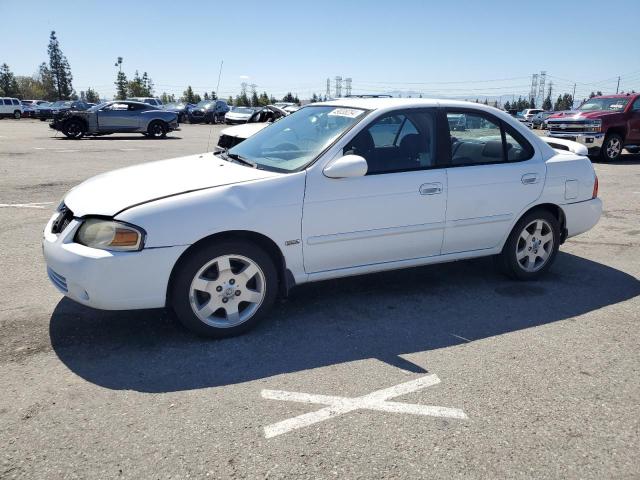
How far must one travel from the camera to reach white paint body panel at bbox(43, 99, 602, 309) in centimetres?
358

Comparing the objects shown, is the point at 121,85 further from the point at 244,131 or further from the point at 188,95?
the point at 244,131

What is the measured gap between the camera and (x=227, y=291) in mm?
3871

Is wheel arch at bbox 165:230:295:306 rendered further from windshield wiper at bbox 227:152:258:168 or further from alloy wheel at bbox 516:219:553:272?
alloy wheel at bbox 516:219:553:272

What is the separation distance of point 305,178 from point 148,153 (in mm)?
13320

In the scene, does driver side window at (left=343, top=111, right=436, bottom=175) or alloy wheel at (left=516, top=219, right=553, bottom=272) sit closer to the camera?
driver side window at (left=343, top=111, right=436, bottom=175)

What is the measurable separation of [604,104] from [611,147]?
1486 mm

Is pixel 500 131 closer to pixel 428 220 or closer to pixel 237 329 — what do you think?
pixel 428 220

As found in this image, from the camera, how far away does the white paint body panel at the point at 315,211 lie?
3.58m

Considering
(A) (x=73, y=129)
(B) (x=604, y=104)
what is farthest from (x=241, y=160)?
(A) (x=73, y=129)

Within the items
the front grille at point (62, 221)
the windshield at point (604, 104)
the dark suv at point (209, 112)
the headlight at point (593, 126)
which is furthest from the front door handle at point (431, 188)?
the dark suv at point (209, 112)

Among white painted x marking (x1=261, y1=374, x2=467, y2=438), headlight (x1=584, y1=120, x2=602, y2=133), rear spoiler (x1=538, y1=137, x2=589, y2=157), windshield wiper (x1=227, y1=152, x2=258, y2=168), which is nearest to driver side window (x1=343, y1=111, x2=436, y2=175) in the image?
windshield wiper (x1=227, y1=152, x2=258, y2=168)

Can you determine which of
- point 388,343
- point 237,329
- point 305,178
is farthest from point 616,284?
point 237,329

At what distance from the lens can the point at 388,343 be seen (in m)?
3.89

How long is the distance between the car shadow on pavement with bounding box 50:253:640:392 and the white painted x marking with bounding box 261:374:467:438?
29cm
